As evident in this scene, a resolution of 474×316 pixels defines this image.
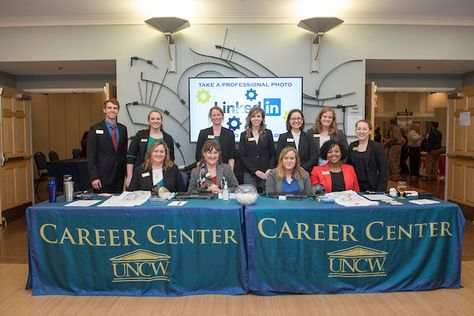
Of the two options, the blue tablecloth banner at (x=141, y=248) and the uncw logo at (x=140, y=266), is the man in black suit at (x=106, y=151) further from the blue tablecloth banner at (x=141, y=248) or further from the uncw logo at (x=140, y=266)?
the uncw logo at (x=140, y=266)

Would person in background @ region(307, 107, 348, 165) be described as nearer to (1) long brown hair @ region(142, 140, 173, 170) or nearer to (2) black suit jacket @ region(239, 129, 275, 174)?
(2) black suit jacket @ region(239, 129, 275, 174)

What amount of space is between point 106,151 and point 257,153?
1464 mm

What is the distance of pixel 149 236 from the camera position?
95.7 inches

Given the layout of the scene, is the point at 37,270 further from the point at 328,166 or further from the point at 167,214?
the point at 328,166

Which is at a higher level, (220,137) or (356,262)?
(220,137)

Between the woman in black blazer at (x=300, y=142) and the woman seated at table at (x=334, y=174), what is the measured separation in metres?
0.39

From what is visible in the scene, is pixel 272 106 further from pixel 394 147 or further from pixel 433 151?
pixel 433 151

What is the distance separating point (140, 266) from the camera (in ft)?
8.01

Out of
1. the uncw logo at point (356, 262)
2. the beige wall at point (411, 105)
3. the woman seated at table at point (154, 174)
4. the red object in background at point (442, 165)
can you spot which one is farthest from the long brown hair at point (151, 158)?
the beige wall at point (411, 105)

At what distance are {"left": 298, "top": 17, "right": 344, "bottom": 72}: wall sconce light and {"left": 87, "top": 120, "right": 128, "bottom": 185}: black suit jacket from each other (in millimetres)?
2398

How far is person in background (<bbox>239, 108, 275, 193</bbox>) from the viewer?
353cm

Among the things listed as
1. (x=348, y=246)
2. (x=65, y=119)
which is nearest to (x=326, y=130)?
(x=348, y=246)

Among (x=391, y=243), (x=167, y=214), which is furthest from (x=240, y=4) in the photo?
(x=391, y=243)

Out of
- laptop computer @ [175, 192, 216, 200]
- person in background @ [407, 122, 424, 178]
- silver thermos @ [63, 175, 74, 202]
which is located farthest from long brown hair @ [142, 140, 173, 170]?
person in background @ [407, 122, 424, 178]
